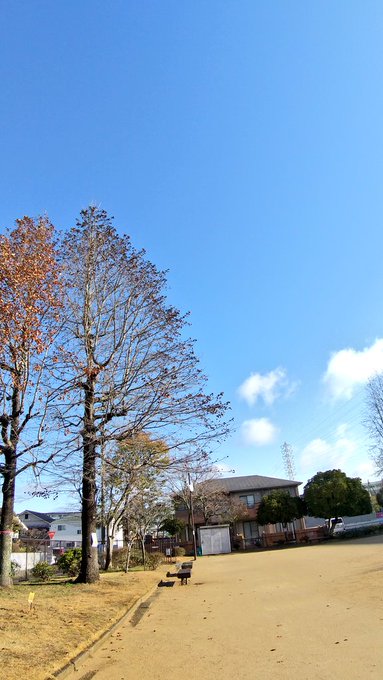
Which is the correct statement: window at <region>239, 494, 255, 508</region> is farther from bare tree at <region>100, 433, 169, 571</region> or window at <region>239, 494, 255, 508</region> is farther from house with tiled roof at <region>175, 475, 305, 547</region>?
bare tree at <region>100, 433, 169, 571</region>

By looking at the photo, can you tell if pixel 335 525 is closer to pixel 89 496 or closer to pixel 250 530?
pixel 250 530

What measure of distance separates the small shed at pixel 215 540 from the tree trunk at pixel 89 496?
83.8 feet

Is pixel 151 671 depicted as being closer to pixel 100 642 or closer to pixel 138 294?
pixel 100 642

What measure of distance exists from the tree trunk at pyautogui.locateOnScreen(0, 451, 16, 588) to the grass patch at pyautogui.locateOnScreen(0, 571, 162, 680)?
1.74ft

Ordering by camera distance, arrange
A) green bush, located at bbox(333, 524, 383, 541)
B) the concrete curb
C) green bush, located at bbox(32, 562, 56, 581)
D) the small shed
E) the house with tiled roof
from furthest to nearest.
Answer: the house with tiled roof
the small shed
green bush, located at bbox(333, 524, 383, 541)
green bush, located at bbox(32, 562, 56, 581)
the concrete curb

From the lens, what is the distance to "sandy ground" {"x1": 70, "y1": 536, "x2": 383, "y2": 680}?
5.86 meters

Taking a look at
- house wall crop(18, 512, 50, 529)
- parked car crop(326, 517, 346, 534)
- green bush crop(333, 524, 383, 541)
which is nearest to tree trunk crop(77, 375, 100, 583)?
green bush crop(333, 524, 383, 541)

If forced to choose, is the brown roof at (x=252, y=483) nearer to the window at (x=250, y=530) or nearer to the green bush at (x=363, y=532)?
the window at (x=250, y=530)

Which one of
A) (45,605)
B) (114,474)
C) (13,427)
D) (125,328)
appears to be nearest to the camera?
(45,605)

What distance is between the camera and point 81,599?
39.0 ft

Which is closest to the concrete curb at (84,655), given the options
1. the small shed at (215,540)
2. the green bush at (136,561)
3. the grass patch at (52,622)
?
the grass patch at (52,622)

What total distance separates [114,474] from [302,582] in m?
8.66

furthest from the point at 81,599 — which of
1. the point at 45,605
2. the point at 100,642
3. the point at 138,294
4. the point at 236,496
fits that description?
the point at 236,496

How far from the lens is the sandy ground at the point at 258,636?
5859 millimetres
